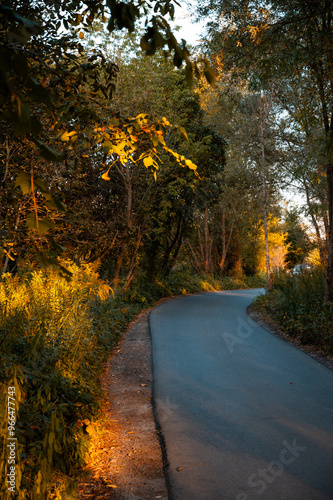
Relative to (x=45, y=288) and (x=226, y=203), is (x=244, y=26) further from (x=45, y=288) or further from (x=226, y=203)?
(x=226, y=203)

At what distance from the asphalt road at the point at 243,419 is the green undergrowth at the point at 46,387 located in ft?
3.31

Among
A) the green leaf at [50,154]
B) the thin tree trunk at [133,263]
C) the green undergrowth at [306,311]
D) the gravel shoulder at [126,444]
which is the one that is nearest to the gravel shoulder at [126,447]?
the gravel shoulder at [126,444]

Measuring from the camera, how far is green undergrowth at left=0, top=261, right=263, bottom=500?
11.2 ft

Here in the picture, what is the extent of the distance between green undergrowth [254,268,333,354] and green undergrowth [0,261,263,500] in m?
4.83

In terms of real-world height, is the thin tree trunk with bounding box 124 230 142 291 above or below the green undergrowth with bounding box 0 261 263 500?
above

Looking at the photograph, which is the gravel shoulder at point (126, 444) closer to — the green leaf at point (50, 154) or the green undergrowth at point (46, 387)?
the green undergrowth at point (46, 387)

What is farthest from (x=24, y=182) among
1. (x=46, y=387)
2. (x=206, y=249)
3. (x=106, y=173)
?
(x=206, y=249)

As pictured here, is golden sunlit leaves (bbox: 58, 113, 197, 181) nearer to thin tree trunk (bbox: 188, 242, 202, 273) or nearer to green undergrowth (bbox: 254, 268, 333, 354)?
green undergrowth (bbox: 254, 268, 333, 354)

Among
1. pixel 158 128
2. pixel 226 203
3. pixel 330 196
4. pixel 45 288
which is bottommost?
pixel 45 288

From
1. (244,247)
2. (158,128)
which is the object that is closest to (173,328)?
(158,128)

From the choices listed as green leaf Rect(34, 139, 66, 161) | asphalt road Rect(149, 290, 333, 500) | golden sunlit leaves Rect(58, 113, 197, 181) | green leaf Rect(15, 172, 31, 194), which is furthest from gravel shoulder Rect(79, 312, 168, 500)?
green leaf Rect(34, 139, 66, 161)

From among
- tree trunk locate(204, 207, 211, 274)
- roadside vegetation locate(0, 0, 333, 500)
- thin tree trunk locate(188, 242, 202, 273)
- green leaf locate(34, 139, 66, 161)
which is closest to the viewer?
green leaf locate(34, 139, 66, 161)

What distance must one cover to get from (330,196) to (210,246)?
23687 mm

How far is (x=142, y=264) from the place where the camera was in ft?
74.2
